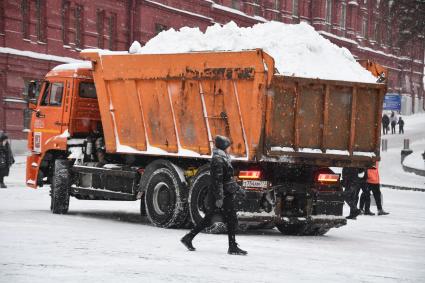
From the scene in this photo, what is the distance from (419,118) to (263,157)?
2661 inches

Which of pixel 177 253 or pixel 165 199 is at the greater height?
pixel 165 199

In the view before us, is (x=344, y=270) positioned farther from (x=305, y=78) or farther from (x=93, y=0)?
(x=93, y=0)

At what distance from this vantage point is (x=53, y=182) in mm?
18203

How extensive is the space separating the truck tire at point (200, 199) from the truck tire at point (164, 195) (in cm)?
39

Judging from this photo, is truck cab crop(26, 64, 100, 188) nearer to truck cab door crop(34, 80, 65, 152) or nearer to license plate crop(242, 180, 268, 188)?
truck cab door crop(34, 80, 65, 152)

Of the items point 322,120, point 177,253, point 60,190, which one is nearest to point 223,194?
point 177,253

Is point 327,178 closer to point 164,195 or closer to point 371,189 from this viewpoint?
point 164,195

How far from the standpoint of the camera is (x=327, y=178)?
15.6 metres

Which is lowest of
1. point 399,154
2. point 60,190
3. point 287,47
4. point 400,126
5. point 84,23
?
point 399,154

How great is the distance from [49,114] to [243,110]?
5.28 meters

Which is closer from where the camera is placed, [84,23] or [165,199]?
[165,199]

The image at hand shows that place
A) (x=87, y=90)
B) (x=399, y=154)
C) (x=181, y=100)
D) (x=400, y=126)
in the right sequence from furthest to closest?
(x=400, y=126) < (x=399, y=154) < (x=87, y=90) < (x=181, y=100)

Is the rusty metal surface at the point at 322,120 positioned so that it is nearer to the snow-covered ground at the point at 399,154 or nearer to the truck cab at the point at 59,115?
the truck cab at the point at 59,115

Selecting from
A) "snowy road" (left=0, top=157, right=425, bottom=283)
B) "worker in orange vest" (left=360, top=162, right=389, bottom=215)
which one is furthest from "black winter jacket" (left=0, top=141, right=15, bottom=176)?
"worker in orange vest" (left=360, top=162, right=389, bottom=215)
